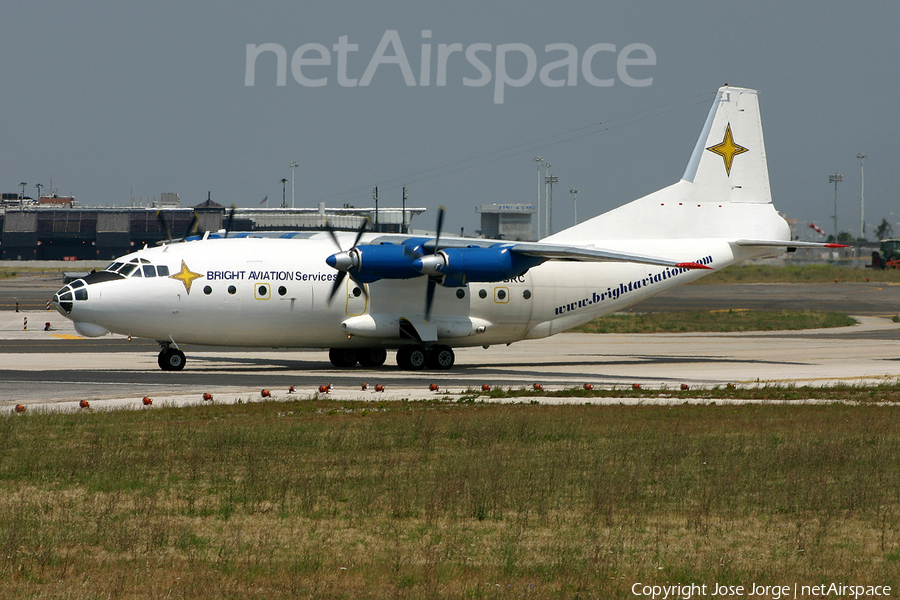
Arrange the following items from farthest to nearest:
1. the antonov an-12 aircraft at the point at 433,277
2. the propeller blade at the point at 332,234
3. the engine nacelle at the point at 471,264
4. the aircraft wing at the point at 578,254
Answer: the propeller blade at the point at 332,234 → the engine nacelle at the point at 471,264 → the aircraft wing at the point at 578,254 → the antonov an-12 aircraft at the point at 433,277

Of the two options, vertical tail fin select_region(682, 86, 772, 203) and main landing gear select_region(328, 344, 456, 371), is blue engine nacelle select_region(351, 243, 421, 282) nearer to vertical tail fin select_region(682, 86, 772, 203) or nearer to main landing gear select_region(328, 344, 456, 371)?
main landing gear select_region(328, 344, 456, 371)

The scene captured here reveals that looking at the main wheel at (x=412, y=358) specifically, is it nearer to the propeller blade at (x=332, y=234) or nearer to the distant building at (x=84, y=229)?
the propeller blade at (x=332, y=234)

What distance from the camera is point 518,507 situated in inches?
503

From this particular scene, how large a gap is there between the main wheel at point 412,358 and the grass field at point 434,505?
42.6 ft

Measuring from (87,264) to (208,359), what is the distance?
133 m

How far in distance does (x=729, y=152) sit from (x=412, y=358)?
1574 centimetres

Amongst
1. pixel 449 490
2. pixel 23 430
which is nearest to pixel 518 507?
pixel 449 490

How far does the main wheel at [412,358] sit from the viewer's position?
1339 inches

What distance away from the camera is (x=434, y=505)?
12.8 metres

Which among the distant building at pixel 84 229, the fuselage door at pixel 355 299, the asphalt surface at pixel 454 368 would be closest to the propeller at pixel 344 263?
the fuselage door at pixel 355 299

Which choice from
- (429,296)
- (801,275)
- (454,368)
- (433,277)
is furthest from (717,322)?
(801,275)

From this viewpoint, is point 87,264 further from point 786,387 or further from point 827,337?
point 786,387

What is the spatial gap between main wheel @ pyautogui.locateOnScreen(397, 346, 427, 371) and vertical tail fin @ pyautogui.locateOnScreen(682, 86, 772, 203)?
43.4ft

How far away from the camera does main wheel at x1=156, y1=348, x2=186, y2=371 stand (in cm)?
3130
